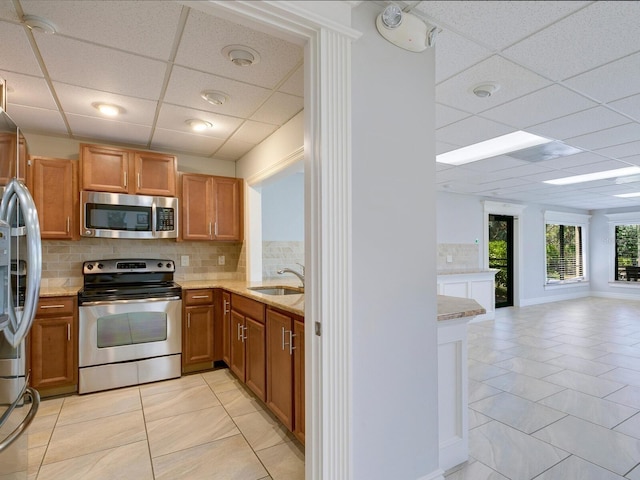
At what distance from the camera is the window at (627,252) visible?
8.41 metres

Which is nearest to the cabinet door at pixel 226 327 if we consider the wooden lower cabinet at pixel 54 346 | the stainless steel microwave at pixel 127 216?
the stainless steel microwave at pixel 127 216

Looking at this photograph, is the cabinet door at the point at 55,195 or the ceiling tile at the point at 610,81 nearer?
the ceiling tile at the point at 610,81

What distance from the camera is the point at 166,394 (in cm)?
303

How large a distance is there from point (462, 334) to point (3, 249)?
2.16 meters

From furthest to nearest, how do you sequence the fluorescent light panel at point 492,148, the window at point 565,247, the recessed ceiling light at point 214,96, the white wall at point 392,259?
the window at point 565,247
the fluorescent light panel at point 492,148
the recessed ceiling light at point 214,96
the white wall at point 392,259

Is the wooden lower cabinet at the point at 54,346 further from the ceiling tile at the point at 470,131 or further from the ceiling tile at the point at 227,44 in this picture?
the ceiling tile at the point at 470,131

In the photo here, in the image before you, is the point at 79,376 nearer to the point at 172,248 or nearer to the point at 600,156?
the point at 172,248

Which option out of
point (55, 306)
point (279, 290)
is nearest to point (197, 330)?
point (279, 290)

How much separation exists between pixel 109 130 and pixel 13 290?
8.27 feet

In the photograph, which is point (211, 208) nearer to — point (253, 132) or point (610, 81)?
point (253, 132)

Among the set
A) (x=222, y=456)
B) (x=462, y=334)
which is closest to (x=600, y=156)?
(x=462, y=334)

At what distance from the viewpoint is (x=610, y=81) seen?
2.31 metres

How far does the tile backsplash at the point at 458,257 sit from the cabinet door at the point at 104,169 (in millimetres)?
5111

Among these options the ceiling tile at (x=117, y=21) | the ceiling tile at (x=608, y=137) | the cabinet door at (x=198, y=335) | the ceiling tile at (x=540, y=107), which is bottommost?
the cabinet door at (x=198, y=335)
